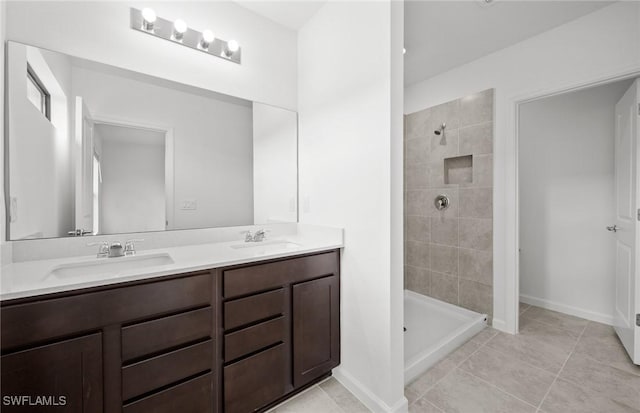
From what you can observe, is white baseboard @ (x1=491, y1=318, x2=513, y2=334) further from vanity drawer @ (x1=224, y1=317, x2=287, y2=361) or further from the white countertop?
vanity drawer @ (x1=224, y1=317, x2=287, y2=361)

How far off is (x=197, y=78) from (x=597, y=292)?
4048 mm

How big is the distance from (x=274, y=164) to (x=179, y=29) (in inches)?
41.2

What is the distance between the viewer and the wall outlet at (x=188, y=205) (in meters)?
1.75

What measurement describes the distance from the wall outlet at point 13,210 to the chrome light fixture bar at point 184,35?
3.69 feet

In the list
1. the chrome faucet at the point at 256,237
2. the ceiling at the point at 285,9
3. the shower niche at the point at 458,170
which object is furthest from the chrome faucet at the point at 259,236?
the shower niche at the point at 458,170

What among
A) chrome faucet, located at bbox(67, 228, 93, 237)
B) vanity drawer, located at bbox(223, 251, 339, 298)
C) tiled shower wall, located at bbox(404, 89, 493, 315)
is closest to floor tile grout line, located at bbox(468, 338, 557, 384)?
tiled shower wall, located at bbox(404, 89, 493, 315)

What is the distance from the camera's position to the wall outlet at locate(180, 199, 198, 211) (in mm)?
1754

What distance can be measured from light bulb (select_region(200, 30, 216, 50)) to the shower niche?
8.24ft

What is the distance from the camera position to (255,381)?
140 centimetres

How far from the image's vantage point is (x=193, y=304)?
3.98 ft

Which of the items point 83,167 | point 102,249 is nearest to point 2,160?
point 83,167

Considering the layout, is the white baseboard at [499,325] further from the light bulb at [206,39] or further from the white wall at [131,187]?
the light bulb at [206,39]

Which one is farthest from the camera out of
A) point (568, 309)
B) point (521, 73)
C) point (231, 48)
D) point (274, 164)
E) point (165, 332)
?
point (568, 309)

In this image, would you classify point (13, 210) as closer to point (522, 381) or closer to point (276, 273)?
point (276, 273)
